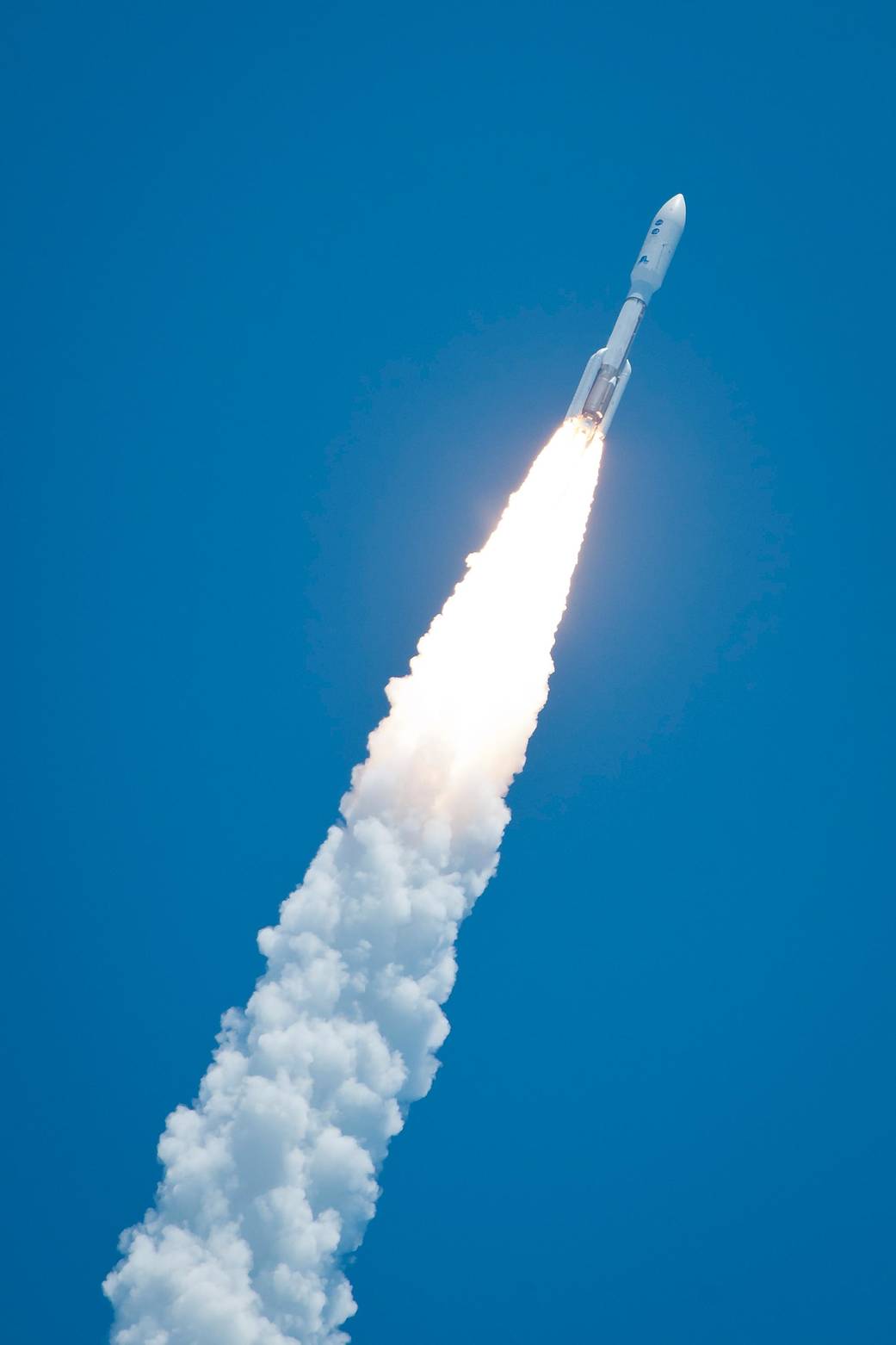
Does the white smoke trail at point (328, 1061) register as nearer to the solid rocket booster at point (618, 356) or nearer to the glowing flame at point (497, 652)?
the glowing flame at point (497, 652)

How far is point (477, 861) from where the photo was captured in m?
54.3

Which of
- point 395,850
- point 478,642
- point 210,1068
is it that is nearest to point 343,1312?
point 210,1068

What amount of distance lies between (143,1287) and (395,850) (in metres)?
11.5

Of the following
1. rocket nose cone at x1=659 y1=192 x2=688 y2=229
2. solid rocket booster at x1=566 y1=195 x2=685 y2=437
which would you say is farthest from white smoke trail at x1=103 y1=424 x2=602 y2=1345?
rocket nose cone at x1=659 y1=192 x2=688 y2=229

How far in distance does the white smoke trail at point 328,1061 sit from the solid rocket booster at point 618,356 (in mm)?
795

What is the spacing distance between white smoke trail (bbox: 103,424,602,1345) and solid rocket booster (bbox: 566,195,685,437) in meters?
0.80

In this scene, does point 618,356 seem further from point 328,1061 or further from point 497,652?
point 328,1061

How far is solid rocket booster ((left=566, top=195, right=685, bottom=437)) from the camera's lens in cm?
5588

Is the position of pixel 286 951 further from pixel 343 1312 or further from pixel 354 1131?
pixel 343 1312

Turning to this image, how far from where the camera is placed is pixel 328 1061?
5288cm

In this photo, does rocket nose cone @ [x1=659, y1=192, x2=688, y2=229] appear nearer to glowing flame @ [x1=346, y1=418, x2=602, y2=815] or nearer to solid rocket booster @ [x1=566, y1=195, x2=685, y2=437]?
solid rocket booster @ [x1=566, y1=195, x2=685, y2=437]

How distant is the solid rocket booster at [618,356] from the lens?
2200 inches

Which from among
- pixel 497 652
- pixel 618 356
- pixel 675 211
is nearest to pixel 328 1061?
pixel 497 652

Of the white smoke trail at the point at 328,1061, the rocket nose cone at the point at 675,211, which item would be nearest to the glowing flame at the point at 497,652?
the white smoke trail at the point at 328,1061
